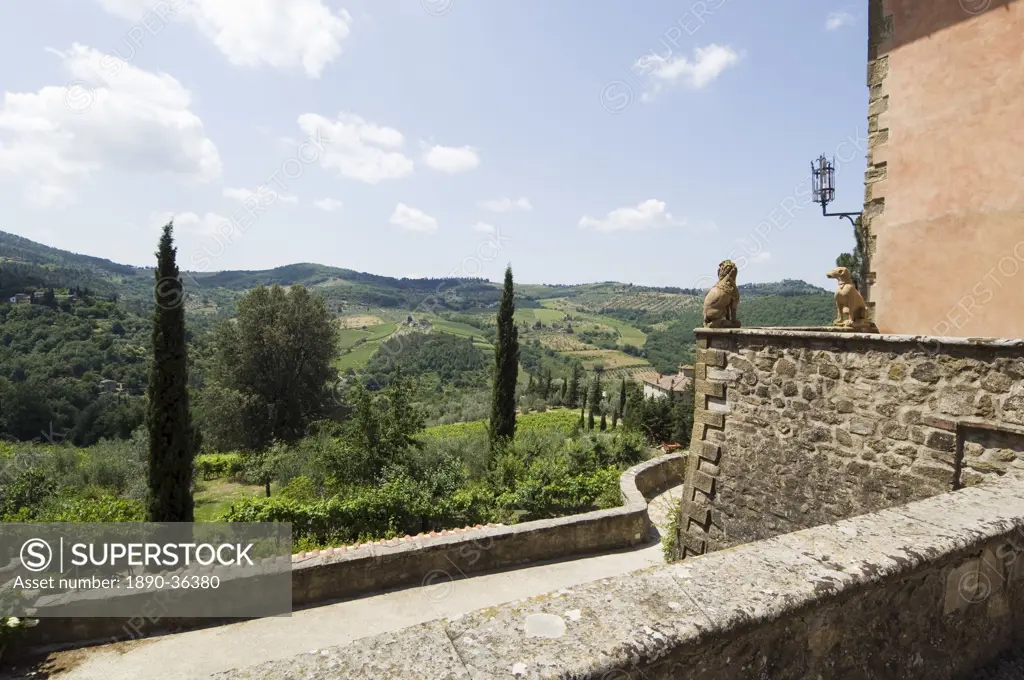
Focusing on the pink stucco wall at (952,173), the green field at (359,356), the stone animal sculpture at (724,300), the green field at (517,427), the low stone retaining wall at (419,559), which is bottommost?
the green field at (517,427)

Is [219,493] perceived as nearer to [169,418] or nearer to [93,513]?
[169,418]

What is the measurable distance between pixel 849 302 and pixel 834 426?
2.37 m

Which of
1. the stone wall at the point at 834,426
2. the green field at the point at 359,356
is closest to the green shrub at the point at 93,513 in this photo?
the stone wall at the point at 834,426

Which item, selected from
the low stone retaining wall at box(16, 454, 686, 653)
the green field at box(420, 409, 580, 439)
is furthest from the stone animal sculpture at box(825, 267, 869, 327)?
the green field at box(420, 409, 580, 439)

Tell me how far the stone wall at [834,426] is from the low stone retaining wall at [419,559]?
93.2 inches

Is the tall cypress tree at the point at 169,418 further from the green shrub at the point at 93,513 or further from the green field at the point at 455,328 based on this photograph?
the green field at the point at 455,328

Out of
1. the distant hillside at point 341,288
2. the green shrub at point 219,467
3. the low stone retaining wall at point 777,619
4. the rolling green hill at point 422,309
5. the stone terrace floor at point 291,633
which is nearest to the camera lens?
the low stone retaining wall at point 777,619

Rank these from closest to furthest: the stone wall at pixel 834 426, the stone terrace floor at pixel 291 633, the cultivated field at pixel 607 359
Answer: the stone wall at pixel 834 426
the stone terrace floor at pixel 291 633
the cultivated field at pixel 607 359

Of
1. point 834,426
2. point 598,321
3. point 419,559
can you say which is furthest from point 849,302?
point 598,321

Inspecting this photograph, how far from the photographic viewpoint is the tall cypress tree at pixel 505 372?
861 inches

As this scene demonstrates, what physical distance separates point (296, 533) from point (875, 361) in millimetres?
8523

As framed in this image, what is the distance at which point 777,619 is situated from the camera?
5.36 feet

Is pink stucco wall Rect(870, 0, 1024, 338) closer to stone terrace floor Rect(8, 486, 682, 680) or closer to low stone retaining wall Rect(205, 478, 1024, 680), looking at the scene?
low stone retaining wall Rect(205, 478, 1024, 680)

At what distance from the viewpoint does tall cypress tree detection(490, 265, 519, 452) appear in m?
21.9
